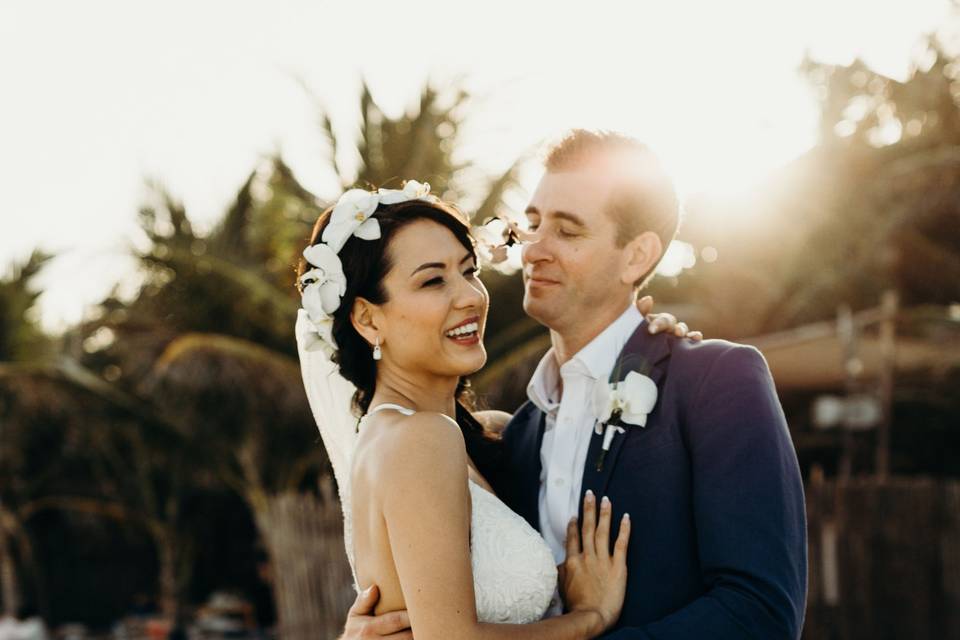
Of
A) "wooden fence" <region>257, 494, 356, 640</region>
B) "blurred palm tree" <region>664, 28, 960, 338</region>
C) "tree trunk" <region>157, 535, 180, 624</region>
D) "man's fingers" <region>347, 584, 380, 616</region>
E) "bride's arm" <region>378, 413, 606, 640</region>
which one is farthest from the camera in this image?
"tree trunk" <region>157, 535, 180, 624</region>

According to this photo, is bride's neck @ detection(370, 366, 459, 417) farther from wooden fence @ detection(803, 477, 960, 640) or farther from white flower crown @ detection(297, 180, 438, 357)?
wooden fence @ detection(803, 477, 960, 640)

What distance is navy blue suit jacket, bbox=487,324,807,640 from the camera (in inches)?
117

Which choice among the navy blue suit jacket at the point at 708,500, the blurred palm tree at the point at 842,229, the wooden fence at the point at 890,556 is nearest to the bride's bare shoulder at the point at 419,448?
the navy blue suit jacket at the point at 708,500

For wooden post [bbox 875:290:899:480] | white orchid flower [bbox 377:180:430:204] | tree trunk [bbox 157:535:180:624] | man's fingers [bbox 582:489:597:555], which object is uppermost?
wooden post [bbox 875:290:899:480]

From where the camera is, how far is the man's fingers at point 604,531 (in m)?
3.21

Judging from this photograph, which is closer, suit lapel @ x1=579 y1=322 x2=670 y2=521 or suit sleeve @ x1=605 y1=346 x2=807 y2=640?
suit sleeve @ x1=605 y1=346 x2=807 y2=640

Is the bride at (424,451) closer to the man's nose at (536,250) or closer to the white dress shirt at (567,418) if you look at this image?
the white dress shirt at (567,418)

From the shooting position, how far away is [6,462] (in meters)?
21.6

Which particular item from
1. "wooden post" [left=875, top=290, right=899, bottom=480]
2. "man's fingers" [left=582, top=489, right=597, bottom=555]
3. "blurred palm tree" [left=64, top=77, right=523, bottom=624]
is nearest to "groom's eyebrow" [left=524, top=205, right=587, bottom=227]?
"man's fingers" [left=582, top=489, right=597, bottom=555]

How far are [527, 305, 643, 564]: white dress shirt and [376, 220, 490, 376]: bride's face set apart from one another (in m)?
0.35

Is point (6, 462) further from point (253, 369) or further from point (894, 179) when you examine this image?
point (894, 179)

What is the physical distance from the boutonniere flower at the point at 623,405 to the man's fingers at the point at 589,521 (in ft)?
0.30

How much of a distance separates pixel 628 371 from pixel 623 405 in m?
0.17

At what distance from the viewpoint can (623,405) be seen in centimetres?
329
